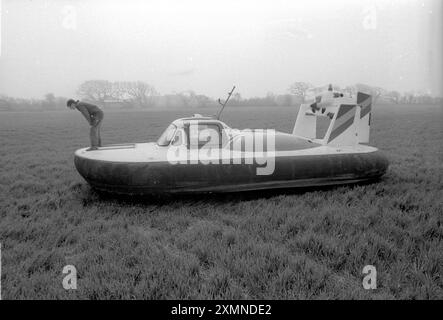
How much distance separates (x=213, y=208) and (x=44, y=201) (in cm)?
206

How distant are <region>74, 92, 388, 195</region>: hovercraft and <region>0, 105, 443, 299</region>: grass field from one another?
212 millimetres

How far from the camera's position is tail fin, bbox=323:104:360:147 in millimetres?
4359

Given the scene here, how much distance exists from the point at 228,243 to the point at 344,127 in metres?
2.96

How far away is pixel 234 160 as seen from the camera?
139 inches

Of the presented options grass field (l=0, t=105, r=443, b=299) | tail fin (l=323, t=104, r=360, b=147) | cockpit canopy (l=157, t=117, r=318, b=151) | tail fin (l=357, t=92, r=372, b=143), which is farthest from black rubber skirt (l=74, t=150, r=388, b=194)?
tail fin (l=357, t=92, r=372, b=143)

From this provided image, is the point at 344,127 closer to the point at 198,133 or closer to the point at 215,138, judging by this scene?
the point at 215,138

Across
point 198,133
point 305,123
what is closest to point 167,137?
point 198,133

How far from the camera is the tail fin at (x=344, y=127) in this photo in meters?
4.36

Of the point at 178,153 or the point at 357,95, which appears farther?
the point at 357,95

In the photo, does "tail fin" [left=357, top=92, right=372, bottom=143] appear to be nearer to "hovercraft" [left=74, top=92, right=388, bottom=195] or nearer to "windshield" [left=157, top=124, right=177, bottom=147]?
"hovercraft" [left=74, top=92, right=388, bottom=195]

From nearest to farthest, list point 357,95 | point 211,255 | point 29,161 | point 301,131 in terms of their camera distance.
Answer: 1. point 211,255
2. point 357,95
3. point 301,131
4. point 29,161
